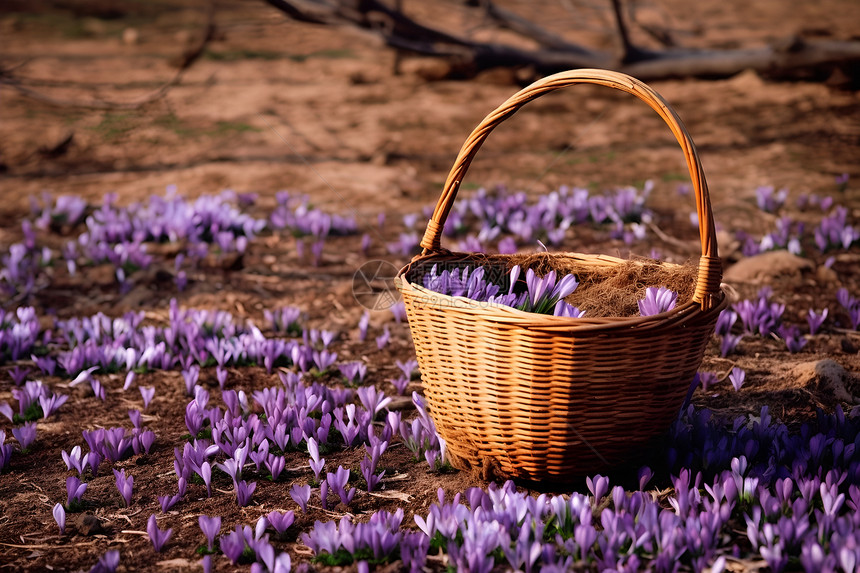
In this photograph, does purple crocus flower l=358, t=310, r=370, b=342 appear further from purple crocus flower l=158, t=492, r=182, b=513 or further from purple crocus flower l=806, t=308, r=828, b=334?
purple crocus flower l=806, t=308, r=828, b=334

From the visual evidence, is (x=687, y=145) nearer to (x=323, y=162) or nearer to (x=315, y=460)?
(x=315, y=460)

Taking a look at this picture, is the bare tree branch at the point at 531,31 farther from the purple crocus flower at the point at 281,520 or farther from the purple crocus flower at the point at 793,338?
the purple crocus flower at the point at 281,520

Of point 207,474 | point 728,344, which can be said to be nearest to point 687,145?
point 728,344

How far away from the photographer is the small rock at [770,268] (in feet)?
16.3

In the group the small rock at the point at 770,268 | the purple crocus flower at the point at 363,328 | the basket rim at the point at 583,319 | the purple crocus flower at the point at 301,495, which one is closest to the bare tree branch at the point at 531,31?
the small rock at the point at 770,268

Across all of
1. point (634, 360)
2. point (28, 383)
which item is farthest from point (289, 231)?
point (634, 360)

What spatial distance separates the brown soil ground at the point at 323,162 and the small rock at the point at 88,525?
0.10ft

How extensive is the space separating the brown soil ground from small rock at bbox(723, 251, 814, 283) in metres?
0.04

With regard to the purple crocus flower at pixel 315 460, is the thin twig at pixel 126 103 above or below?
above

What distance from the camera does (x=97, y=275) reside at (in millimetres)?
5414

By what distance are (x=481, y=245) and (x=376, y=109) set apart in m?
4.28

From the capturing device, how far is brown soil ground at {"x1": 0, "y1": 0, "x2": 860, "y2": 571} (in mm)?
3043

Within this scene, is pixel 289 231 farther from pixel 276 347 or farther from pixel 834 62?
pixel 834 62

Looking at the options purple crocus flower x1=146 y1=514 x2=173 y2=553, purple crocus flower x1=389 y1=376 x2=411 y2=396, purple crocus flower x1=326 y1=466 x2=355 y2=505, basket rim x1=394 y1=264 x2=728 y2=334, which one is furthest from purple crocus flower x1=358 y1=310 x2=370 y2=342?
purple crocus flower x1=146 y1=514 x2=173 y2=553
